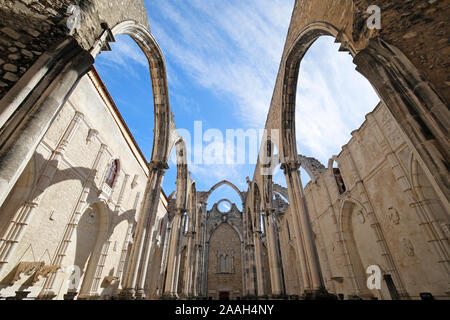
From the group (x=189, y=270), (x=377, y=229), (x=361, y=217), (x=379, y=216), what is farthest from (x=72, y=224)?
(x=361, y=217)

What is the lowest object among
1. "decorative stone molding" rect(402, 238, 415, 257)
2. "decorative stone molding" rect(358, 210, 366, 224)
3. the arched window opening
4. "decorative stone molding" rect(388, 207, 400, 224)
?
"decorative stone molding" rect(402, 238, 415, 257)

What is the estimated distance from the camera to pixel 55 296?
23.7ft

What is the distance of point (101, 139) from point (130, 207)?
196 inches

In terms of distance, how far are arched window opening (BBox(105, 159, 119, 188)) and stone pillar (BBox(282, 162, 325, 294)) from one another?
9356mm

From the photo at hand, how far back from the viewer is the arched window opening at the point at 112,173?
35.5ft

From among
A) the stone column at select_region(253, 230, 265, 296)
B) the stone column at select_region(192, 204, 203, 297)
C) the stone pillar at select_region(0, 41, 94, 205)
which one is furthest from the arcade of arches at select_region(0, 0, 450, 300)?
the stone column at select_region(192, 204, 203, 297)

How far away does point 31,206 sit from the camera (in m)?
6.29

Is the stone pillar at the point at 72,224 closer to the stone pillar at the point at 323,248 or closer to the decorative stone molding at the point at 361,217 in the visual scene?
the decorative stone molding at the point at 361,217

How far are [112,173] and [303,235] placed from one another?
1040 cm

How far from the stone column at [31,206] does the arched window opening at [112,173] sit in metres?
3.38

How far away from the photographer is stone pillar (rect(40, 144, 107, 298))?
699 cm

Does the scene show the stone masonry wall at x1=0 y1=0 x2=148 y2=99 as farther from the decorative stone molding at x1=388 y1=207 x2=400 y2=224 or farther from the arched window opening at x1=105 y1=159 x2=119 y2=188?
the decorative stone molding at x1=388 y1=207 x2=400 y2=224
